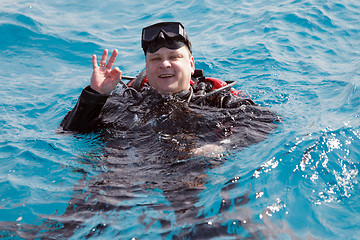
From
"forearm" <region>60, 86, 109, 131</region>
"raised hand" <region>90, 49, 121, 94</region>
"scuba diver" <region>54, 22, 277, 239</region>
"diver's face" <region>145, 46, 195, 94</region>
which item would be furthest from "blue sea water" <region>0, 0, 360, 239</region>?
"diver's face" <region>145, 46, 195, 94</region>

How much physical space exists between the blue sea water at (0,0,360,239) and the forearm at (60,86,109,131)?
0.75 ft

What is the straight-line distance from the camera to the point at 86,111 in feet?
13.3

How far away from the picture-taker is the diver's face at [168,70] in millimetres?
4406

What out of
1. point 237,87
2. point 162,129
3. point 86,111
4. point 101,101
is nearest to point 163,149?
point 162,129

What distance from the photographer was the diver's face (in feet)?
14.5

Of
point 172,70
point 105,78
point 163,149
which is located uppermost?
point 105,78

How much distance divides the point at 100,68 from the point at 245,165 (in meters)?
1.80

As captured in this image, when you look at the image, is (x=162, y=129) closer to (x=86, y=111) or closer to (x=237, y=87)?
(x=86, y=111)

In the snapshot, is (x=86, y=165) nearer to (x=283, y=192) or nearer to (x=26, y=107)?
(x=283, y=192)

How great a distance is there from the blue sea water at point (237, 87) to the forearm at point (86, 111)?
228mm

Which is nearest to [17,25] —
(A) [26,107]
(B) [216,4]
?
(A) [26,107]

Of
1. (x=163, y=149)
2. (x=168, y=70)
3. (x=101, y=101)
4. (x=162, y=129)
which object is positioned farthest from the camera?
(x=168, y=70)

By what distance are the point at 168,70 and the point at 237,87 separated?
2.38 m

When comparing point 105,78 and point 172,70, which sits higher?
point 105,78
